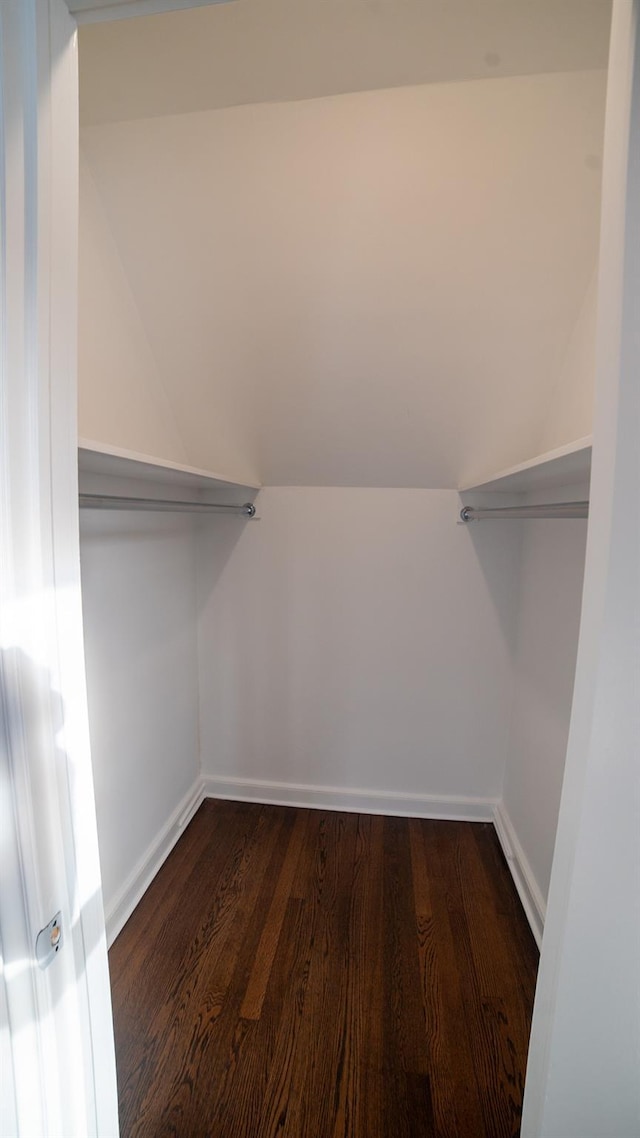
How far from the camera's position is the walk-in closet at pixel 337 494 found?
108cm

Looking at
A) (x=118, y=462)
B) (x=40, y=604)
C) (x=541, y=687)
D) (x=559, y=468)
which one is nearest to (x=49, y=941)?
(x=40, y=604)

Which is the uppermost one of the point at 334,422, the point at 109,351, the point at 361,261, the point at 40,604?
the point at 361,261

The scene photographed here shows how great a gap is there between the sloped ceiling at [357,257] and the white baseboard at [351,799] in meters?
1.57

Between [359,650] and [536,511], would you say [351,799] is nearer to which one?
[359,650]

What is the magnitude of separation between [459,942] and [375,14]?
250 cm

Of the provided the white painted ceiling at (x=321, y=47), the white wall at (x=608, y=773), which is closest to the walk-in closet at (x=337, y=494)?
the white painted ceiling at (x=321, y=47)

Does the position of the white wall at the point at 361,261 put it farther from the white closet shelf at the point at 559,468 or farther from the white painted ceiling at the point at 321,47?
the white closet shelf at the point at 559,468

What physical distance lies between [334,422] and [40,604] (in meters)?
1.45

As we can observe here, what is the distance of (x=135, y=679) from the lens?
166cm

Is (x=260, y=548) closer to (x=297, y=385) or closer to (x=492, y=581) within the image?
(x=297, y=385)

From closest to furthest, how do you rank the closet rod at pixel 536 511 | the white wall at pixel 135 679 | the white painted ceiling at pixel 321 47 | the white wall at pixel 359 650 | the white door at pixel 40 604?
the white door at pixel 40 604
the white painted ceiling at pixel 321 47
the closet rod at pixel 536 511
the white wall at pixel 135 679
the white wall at pixel 359 650

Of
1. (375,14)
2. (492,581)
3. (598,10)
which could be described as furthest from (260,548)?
(598,10)

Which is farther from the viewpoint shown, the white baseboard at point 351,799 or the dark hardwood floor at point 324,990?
the white baseboard at point 351,799

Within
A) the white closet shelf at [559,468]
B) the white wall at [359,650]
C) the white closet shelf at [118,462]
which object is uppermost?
the white closet shelf at [559,468]
